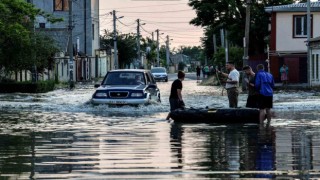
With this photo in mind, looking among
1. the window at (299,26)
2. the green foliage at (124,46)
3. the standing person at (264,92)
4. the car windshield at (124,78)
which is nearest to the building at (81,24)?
the green foliage at (124,46)

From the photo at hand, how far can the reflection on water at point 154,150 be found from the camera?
1345cm

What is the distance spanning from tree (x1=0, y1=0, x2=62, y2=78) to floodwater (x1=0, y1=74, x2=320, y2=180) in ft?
52.3

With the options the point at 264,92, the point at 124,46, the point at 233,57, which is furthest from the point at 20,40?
the point at 124,46

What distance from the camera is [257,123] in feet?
80.7

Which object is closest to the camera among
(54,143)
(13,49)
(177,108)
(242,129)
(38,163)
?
(38,163)

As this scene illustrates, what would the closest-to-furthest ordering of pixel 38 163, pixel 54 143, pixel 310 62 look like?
pixel 38 163, pixel 54 143, pixel 310 62

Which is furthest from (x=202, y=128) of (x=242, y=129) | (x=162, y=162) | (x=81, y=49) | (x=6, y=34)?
(x=81, y=49)

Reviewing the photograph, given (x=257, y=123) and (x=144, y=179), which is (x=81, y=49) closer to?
(x=257, y=123)

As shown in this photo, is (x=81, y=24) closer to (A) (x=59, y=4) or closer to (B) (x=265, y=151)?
(A) (x=59, y=4)

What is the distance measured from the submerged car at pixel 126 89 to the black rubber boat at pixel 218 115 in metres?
6.38

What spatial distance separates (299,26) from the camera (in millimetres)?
65562

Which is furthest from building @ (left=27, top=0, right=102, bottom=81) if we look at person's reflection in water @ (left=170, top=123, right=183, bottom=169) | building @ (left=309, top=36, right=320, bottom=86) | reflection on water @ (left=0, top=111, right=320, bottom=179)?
reflection on water @ (left=0, top=111, right=320, bottom=179)

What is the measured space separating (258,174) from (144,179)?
5.65 feet

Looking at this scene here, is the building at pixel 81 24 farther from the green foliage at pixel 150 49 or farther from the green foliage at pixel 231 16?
the green foliage at pixel 150 49
